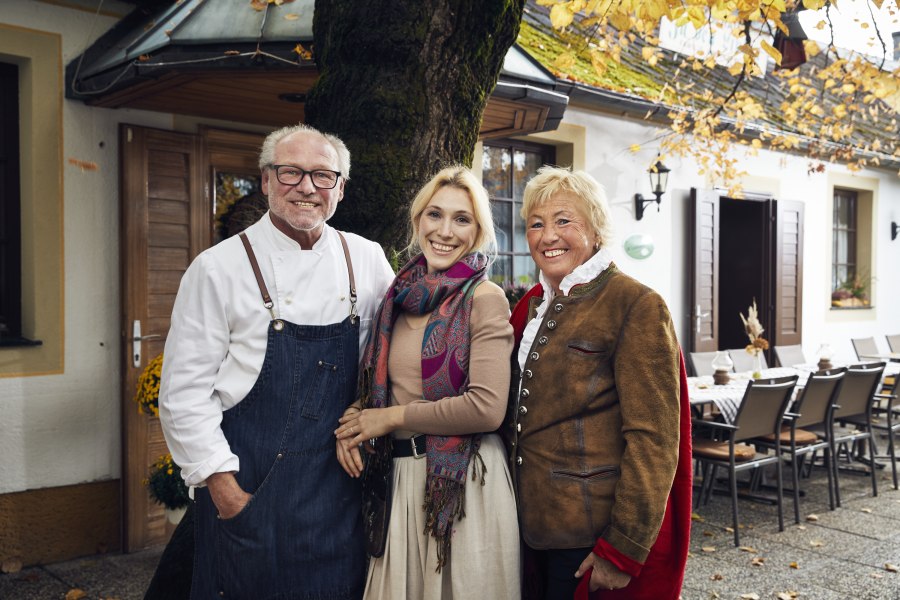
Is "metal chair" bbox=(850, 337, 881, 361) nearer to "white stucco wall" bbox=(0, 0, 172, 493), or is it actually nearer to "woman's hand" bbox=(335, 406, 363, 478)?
"white stucco wall" bbox=(0, 0, 172, 493)

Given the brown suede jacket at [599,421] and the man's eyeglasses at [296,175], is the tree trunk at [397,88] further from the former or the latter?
the brown suede jacket at [599,421]

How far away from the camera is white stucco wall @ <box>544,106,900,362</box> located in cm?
779

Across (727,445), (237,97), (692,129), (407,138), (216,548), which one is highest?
(692,129)

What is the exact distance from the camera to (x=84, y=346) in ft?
15.6

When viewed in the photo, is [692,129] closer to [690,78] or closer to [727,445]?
[690,78]

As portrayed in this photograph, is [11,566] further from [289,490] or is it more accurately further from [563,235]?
[563,235]

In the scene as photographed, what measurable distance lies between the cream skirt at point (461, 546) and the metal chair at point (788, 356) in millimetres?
6659

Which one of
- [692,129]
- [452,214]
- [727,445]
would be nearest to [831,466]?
[727,445]

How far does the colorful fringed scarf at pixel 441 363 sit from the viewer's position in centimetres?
222

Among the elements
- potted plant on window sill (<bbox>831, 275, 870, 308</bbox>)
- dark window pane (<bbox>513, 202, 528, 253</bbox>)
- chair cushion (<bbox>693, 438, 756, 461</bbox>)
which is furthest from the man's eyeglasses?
potted plant on window sill (<bbox>831, 275, 870, 308</bbox>)

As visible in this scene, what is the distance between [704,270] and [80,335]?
20.2ft

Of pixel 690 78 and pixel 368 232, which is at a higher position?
pixel 690 78

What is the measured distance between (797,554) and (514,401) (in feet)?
11.2

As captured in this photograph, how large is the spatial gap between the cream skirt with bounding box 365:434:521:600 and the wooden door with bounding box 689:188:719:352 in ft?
21.5
